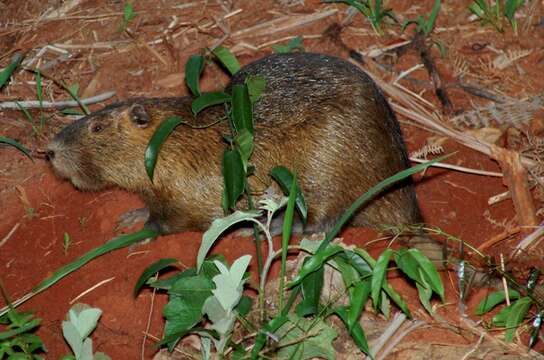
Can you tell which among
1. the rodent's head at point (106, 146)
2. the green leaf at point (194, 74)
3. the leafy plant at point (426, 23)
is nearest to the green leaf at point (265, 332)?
the green leaf at point (194, 74)

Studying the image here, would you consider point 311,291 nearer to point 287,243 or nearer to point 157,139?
point 287,243

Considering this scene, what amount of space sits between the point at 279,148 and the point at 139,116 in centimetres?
75

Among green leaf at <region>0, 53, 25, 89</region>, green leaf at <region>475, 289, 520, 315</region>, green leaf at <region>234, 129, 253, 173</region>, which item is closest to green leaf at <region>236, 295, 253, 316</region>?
green leaf at <region>234, 129, 253, 173</region>

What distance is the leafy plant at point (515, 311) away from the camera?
354 centimetres

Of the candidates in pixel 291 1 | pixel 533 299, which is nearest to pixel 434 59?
pixel 291 1

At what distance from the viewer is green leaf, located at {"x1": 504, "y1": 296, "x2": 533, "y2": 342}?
359 cm

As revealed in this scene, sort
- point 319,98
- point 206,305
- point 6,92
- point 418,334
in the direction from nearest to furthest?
point 206,305
point 418,334
point 319,98
point 6,92

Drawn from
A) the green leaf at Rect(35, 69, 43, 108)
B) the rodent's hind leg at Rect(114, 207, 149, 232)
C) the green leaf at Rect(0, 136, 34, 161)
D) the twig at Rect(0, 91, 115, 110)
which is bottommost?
the rodent's hind leg at Rect(114, 207, 149, 232)

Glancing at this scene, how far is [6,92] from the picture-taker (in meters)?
5.83

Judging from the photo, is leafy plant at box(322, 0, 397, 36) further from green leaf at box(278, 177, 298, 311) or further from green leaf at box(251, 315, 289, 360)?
green leaf at box(251, 315, 289, 360)

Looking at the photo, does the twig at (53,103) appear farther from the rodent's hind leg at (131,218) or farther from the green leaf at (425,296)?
the green leaf at (425,296)

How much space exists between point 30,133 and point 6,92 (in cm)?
53

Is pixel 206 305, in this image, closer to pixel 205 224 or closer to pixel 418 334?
pixel 418 334

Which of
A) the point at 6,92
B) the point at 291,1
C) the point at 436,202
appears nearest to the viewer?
the point at 436,202
